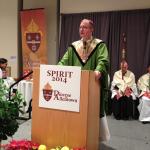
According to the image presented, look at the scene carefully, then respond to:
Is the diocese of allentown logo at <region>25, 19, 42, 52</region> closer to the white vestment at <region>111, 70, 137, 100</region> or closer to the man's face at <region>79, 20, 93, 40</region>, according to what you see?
the white vestment at <region>111, 70, 137, 100</region>

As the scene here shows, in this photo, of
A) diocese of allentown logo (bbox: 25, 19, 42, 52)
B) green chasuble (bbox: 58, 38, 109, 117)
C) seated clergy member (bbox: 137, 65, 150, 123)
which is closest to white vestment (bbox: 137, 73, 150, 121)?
seated clergy member (bbox: 137, 65, 150, 123)

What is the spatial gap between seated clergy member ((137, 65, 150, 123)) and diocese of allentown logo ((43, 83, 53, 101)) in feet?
9.36

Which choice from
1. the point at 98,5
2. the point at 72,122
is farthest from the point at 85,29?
the point at 98,5

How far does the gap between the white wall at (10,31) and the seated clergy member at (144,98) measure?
3208 millimetres

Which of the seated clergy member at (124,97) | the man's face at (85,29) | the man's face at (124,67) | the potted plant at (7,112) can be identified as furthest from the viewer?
the man's face at (124,67)

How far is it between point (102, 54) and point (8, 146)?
4.54ft

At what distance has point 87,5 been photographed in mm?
6355

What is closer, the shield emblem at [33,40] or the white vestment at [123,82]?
the white vestment at [123,82]

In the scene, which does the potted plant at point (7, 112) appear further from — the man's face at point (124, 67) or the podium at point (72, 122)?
the man's face at point (124, 67)

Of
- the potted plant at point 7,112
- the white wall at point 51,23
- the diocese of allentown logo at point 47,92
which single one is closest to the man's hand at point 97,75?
the diocese of allentown logo at point 47,92

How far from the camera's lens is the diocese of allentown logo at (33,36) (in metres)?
6.85

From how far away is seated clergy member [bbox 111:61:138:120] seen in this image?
17.7ft

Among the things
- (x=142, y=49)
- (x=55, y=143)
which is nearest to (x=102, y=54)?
(x=55, y=143)

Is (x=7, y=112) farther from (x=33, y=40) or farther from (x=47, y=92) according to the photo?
(x=33, y=40)
